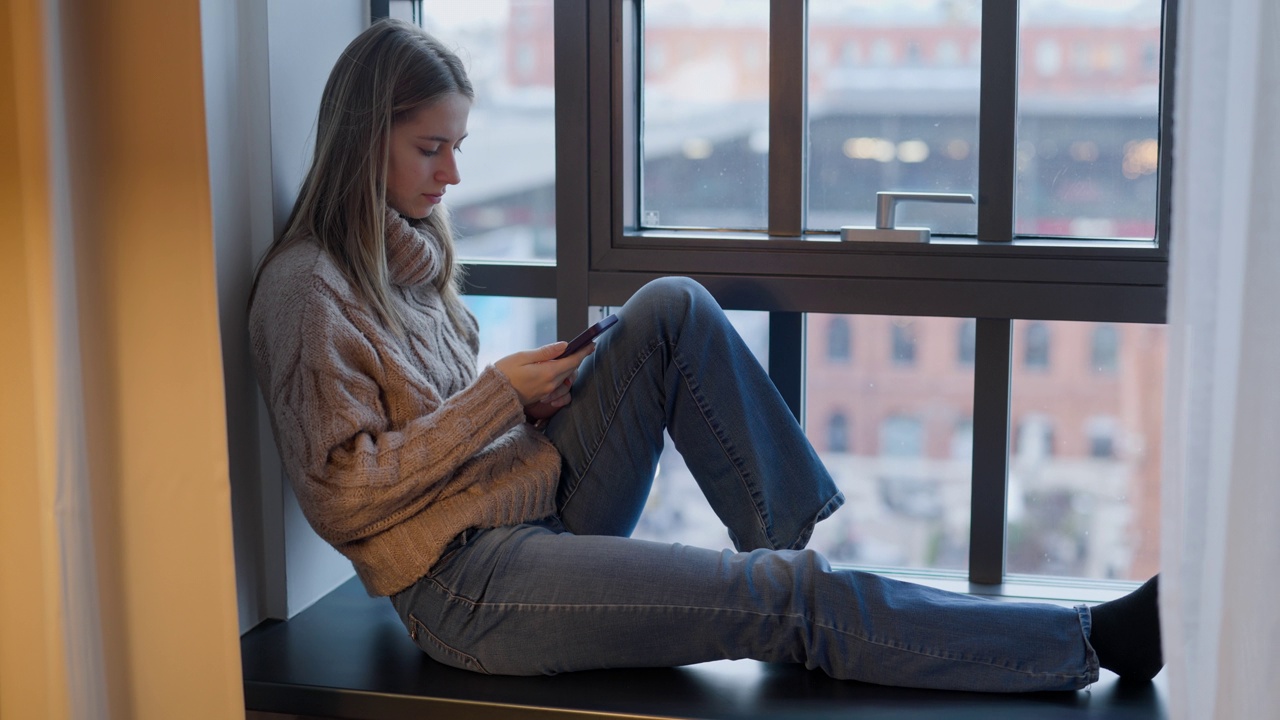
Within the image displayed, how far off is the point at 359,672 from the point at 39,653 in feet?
1.25

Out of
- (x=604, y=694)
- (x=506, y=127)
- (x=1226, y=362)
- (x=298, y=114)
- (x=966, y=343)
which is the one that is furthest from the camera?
(x=506, y=127)

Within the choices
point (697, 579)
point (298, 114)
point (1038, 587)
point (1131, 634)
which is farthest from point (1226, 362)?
point (298, 114)

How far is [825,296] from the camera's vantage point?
1739mm

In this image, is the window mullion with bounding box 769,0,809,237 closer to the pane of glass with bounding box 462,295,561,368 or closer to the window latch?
the window latch

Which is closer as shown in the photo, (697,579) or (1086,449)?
(697,579)

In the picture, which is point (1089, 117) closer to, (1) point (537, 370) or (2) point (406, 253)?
(1) point (537, 370)

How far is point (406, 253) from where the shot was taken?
5.14 ft

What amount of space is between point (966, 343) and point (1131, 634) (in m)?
A: 0.55

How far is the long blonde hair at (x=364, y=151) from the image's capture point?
4.95ft

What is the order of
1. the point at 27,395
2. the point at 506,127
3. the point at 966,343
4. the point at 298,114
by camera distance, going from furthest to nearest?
the point at 506,127
the point at 966,343
the point at 298,114
the point at 27,395

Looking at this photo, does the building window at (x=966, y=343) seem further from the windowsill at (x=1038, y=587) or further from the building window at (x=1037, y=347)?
the windowsill at (x=1038, y=587)

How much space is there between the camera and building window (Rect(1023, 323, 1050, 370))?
1736 millimetres

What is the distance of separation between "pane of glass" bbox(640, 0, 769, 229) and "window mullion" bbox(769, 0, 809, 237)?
0.03 meters

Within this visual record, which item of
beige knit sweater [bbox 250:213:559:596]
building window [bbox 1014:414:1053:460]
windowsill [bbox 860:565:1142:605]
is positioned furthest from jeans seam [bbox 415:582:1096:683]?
A: building window [bbox 1014:414:1053:460]
